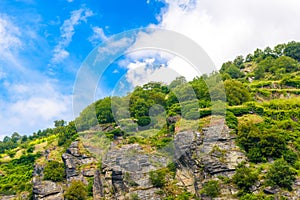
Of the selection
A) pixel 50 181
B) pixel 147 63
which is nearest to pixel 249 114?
pixel 147 63

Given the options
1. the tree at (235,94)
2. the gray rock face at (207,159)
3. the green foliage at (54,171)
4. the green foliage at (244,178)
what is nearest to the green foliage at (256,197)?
the green foliage at (244,178)

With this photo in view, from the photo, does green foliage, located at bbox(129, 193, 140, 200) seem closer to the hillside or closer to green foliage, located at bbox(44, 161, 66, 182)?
the hillside

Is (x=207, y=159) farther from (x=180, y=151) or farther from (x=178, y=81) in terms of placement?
(x=178, y=81)

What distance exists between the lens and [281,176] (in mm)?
28297

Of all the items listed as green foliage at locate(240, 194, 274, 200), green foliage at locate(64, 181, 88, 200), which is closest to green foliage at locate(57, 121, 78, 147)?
green foliage at locate(64, 181, 88, 200)

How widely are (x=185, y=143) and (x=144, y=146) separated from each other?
5150mm

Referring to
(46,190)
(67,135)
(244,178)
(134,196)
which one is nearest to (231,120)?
(244,178)

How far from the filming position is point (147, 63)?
101 ft

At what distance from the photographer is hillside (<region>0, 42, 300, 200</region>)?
3052cm

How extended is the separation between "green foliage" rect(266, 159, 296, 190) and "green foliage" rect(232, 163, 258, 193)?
135 centimetres

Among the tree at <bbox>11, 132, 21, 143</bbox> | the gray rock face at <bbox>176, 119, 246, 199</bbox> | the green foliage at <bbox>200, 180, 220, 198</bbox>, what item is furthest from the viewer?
the tree at <bbox>11, 132, 21, 143</bbox>

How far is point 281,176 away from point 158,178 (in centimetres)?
1110

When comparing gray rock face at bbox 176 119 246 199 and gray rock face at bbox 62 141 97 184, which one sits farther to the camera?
gray rock face at bbox 62 141 97 184

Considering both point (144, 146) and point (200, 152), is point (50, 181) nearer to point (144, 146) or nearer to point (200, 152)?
point (144, 146)
